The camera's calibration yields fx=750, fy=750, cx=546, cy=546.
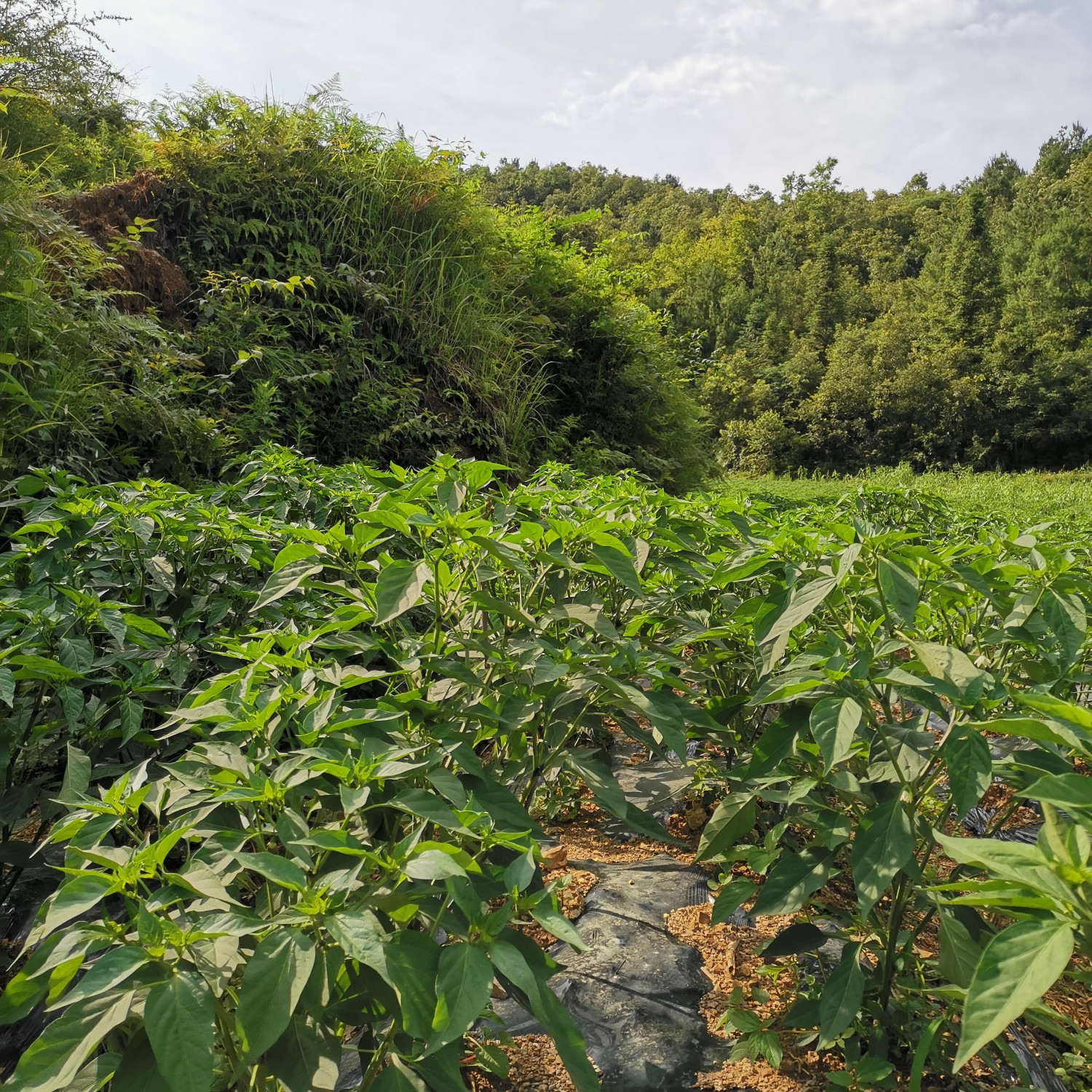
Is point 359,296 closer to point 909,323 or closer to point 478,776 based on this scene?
point 478,776

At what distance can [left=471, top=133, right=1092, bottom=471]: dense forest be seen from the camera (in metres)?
29.9

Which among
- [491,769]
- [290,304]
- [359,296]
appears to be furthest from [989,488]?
[491,769]

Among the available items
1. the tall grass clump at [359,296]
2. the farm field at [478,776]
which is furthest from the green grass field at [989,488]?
the farm field at [478,776]

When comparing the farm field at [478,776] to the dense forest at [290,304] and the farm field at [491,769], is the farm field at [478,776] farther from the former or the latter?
the dense forest at [290,304]

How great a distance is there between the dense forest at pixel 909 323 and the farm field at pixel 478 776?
19379 millimetres

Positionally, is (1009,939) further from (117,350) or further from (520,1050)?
(117,350)

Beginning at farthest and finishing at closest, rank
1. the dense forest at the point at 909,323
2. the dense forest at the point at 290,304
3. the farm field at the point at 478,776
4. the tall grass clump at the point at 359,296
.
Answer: the dense forest at the point at 909,323
the tall grass clump at the point at 359,296
the dense forest at the point at 290,304
the farm field at the point at 478,776

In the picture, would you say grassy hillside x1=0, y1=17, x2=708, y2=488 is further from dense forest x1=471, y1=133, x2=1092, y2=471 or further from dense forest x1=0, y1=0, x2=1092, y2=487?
dense forest x1=471, y1=133, x2=1092, y2=471

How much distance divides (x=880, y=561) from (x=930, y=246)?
47578 millimetres

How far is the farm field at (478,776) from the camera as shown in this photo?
72 cm

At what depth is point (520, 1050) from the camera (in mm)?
1374

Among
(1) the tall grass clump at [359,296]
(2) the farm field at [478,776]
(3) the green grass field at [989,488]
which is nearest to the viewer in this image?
(2) the farm field at [478,776]

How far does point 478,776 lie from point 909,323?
3821cm

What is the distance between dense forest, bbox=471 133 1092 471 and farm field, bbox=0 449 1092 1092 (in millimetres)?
19379
